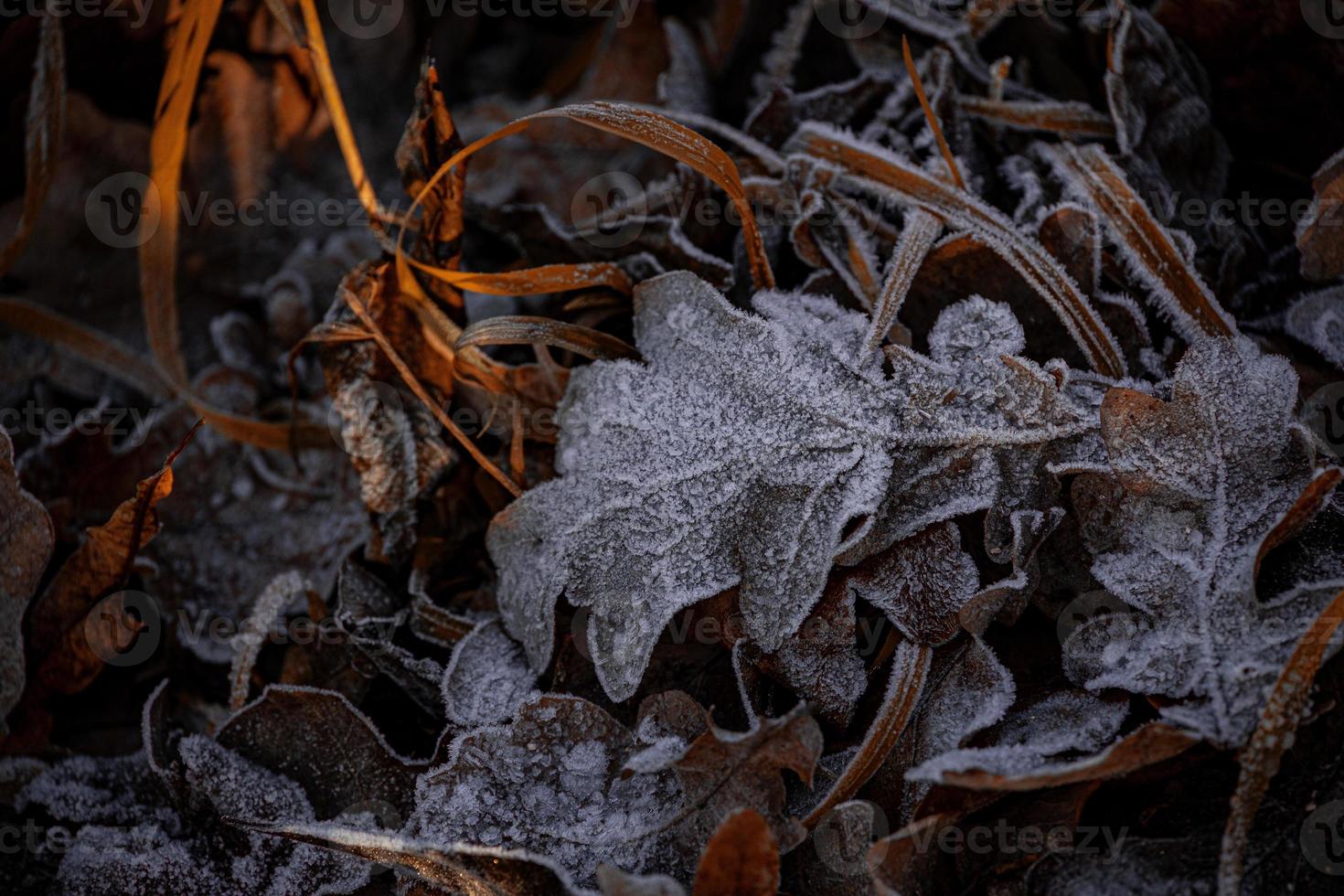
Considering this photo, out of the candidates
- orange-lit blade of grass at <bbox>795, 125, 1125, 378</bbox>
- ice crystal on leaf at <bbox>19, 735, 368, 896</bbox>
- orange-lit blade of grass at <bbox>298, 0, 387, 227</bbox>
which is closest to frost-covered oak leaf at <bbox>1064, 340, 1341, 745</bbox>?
orange-lit blade of grass at <bbox>795, 125, 1125, 378</bbox>

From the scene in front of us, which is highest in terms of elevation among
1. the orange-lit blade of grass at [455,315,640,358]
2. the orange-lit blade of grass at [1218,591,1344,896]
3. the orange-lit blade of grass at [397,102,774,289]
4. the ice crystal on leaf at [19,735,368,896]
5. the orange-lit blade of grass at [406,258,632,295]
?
the orange-lit blade of grass at [397,102,774,289]

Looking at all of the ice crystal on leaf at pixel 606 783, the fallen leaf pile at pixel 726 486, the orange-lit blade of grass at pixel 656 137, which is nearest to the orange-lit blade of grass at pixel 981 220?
the fallen leaf pile at pixel 726 486

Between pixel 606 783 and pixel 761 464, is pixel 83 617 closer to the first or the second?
pixel 606 783

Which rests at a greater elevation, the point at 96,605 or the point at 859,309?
the point at 859,309

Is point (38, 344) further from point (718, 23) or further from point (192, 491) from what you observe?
point (718, 23)

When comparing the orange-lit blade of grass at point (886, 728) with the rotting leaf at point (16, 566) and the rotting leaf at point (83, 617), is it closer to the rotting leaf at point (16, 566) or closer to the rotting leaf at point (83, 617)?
the rotting leaf at point (83, 617)

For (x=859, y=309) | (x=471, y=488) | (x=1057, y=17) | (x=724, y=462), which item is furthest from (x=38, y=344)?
(x=1057, y=17)

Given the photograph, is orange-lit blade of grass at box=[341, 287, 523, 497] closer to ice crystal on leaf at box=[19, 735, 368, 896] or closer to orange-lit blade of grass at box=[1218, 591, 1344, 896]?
ice crystal on leaf at box=[19, 735, 368, 896]
